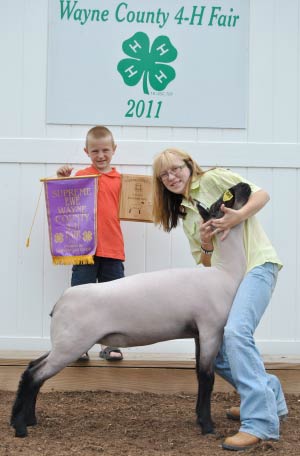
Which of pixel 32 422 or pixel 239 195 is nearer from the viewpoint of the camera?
pixel 239 195

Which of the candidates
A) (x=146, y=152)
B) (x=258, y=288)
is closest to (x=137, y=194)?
(x=146, y=152)

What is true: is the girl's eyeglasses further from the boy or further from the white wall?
the white wall

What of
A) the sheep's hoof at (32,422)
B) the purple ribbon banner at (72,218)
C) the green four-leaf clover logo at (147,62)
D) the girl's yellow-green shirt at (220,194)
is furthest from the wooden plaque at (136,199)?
the sheep's hoof at (32,422)

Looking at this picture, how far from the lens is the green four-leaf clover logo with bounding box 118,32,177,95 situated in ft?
19.9

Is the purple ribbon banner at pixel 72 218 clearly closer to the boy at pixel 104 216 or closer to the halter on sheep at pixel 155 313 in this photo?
the boy at pixel 104 216

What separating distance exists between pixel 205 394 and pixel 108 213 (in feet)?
6.02

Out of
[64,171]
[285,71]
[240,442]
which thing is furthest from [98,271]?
[285,71]

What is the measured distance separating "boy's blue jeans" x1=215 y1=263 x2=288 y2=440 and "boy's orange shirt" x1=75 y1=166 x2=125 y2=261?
5.29ft

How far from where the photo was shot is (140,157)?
239 inches

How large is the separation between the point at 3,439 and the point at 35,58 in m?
3.13

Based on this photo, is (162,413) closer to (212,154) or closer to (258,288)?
(258,288)

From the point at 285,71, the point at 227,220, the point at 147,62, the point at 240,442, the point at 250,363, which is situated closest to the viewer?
the point at 240,442

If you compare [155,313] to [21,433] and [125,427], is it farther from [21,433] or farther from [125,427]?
[21,433]

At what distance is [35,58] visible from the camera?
608 cm
